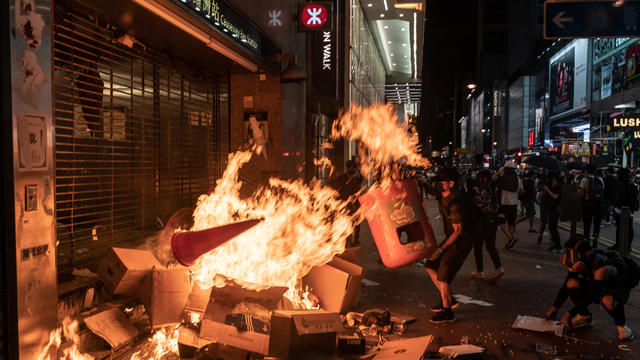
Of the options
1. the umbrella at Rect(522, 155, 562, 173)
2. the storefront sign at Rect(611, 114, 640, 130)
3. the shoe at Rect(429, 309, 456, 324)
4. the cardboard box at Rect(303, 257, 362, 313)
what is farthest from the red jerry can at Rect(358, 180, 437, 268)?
the storefront sign at Rect(611, 114, 640, 130)

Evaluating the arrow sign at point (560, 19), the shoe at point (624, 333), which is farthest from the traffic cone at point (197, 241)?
the arrow sign at point (560, 19)

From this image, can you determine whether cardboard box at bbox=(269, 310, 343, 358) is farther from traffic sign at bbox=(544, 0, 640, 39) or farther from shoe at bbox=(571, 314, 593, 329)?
traffic sign at bbox=(544, 0, 640, 39)

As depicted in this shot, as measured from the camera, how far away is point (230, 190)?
10.1 metres

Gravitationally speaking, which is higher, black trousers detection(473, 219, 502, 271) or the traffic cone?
the traffic cone

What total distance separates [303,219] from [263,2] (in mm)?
4924

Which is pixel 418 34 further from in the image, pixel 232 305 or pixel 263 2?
pixel 232 305

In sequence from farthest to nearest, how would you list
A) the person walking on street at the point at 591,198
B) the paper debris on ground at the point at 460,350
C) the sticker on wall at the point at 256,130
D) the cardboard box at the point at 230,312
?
the person walking on street at the point at 591,198 → the sticker on wall at the point at 256,130 → the paper debris on ground at the point at 460,350 → the cardboard box at the point at 230,312

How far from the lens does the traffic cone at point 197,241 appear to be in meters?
4.67

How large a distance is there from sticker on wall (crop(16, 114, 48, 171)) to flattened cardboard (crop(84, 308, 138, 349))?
1.84 metres

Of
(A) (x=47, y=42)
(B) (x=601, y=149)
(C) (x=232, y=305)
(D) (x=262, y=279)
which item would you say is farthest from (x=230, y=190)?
(B) (x=601, y=149)

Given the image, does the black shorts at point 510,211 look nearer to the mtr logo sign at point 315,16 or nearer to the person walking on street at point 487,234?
the person walking on street at point 487,234

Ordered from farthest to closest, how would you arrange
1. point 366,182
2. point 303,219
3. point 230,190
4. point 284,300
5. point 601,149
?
1. point 601,149
2. point 366,182
3. point 230,190
4. point 303,219
5. point 284,300

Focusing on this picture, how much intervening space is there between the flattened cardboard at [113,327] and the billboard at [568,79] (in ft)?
211

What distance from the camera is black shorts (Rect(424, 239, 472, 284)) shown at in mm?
6203
